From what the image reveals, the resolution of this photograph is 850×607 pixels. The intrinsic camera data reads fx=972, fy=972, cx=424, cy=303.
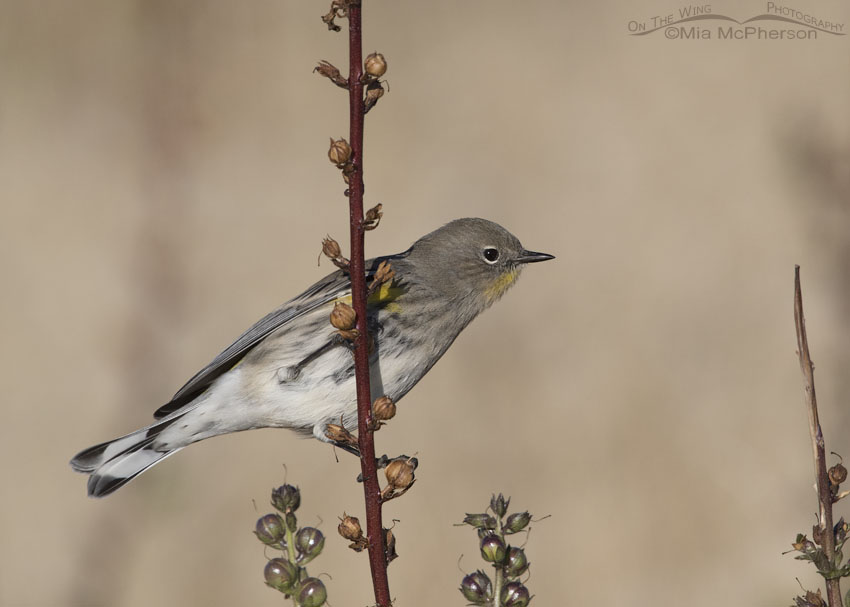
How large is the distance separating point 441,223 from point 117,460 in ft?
12.4

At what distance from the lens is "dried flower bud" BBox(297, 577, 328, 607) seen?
7.27 feet

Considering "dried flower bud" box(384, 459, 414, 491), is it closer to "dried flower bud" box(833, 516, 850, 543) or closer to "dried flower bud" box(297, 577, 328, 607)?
"dried flower bud" box(297, 577, 328, 607)

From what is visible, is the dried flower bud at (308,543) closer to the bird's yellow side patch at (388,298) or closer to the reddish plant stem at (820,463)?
the reddish plant stem at (820,463)

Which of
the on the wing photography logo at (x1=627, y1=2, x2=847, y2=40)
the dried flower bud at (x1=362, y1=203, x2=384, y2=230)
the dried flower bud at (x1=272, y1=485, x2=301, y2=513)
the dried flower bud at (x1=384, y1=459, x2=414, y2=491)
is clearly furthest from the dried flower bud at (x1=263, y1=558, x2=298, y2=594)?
the on the wing photography logo at (x1=627, y1=2, x2=847, y2=40)

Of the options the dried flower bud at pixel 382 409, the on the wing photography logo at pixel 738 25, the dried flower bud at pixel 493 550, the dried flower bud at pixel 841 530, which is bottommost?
the dried flower bud at pixel 493 550

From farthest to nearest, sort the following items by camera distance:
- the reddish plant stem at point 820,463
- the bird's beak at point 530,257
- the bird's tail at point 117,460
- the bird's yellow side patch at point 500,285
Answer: the bird's beak at point 530,257, the bird's yellow side patch at point 500,285, the bird's tail at point 117,460, the reddish plant stem at point 820,463

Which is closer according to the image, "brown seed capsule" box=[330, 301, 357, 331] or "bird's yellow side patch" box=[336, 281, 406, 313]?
"brown seed capsule" box=[330, 301, 357, 331]

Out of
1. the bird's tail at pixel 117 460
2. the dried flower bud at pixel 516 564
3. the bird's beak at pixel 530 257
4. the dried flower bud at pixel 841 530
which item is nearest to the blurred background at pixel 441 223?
the bird's tail at pixel 117 460

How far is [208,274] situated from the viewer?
7.62 metres

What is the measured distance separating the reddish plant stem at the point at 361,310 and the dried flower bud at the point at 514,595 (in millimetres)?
267

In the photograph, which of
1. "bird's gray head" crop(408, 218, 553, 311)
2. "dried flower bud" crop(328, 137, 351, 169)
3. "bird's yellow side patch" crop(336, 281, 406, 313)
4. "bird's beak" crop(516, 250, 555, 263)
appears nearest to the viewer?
"dried flower bud" crop(328, 137, 351, 169)

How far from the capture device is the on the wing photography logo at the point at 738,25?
777 centimetres

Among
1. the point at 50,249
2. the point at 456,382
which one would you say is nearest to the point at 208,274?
the point at 50,249

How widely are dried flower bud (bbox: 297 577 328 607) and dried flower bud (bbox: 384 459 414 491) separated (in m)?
0.29
